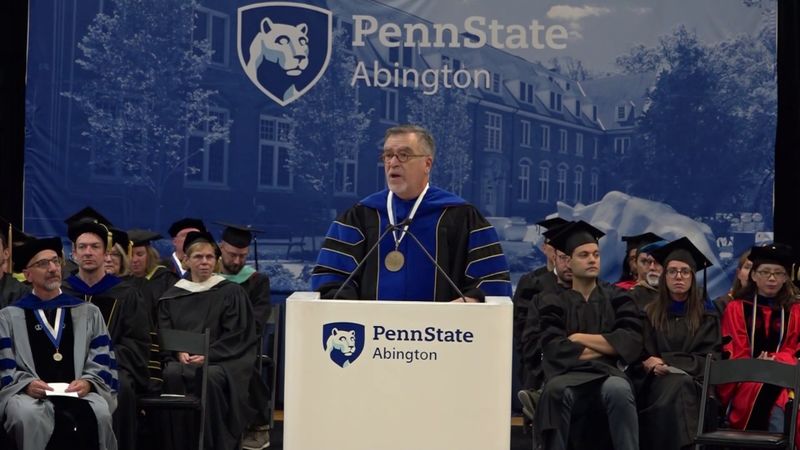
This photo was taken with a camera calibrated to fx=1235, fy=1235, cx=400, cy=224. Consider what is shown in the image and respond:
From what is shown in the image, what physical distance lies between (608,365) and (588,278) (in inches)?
20.9

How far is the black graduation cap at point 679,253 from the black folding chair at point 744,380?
843mm

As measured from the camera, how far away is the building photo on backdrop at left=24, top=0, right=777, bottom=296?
9789 millimetres

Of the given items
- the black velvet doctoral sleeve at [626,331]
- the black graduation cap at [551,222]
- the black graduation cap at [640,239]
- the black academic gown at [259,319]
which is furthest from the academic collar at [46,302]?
the black graduation cap at [640,239]

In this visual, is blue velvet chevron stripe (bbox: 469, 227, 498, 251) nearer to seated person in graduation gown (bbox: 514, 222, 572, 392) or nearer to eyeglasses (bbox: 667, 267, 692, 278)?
seated person in graduation gown (bbox: 514, 222, 572, 392)

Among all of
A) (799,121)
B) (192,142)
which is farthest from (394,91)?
(799,121)

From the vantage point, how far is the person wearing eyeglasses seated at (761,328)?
23.3 feet

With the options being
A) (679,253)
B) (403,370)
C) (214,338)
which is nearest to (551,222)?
(679,253)

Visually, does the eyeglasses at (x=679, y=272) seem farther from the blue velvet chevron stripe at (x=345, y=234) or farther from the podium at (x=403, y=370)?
the podium at (x=403, y=370)

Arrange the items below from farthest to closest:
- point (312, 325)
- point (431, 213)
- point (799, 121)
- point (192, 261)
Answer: point (799, 121)
point (192, 261)
point (431, 213)
point (312, 325)

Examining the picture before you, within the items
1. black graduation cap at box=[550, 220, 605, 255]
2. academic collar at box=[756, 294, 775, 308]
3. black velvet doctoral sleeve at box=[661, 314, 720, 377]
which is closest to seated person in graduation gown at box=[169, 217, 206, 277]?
black graduation cap at box=[550, 220, 605, 255]

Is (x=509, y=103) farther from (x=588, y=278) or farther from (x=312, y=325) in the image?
(x=312, y=325)

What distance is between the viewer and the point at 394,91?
990 centimetres

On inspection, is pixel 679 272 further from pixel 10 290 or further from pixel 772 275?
pixel 10 290

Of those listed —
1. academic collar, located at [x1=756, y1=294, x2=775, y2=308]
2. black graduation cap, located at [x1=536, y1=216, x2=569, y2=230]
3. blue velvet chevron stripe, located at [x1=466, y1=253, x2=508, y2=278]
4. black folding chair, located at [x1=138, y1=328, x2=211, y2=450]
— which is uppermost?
black graduation cap, located at [x1=536, y1=216, x2=569, y2=230]
